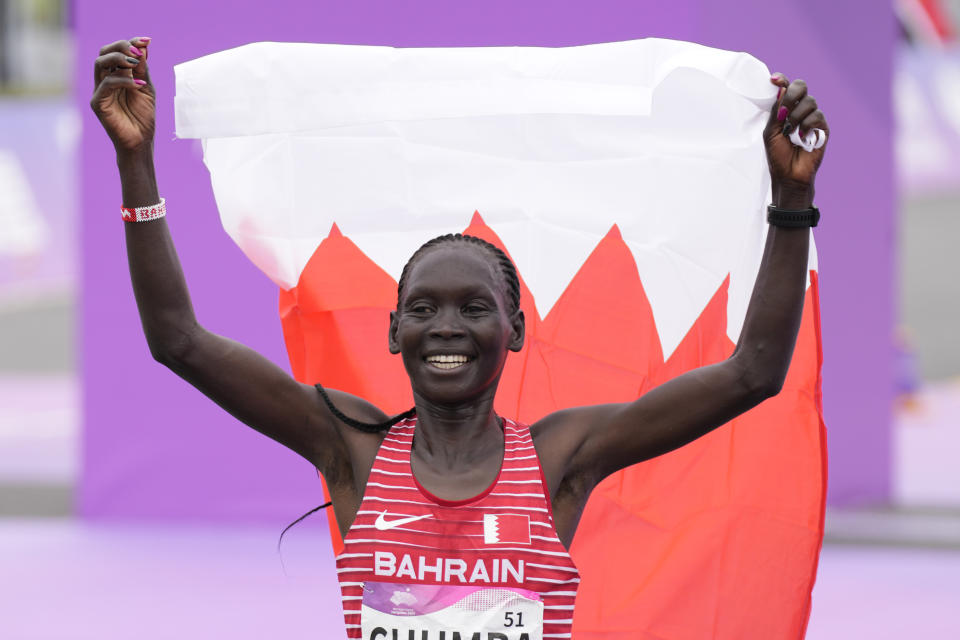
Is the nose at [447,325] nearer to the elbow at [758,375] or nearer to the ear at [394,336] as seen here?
the ear at [394,336]

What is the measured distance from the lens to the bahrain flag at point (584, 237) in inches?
92.6

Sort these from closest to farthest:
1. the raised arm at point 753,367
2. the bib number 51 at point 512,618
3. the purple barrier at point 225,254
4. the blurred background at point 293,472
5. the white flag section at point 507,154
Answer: the bib number 51 at point 512,618 → the raised arm at point 753,367 → the white flag section at point 507,154 → the blurred background at point 293,472 → the purple barrier at point 225,254

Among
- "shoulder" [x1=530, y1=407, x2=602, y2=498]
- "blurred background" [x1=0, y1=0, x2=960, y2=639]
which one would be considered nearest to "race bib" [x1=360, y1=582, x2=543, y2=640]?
"shoulder" [x1=530, y1=407, x2=602, y2=498]

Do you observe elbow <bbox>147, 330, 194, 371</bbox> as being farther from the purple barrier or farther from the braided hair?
the purple barrier

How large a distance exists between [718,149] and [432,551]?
1.01 m

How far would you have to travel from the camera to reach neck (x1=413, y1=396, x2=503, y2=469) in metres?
1.92

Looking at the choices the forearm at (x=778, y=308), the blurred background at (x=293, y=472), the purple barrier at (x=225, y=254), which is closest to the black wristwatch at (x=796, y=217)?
the forearm at (x=778, y=308)

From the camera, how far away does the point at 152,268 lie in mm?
1916

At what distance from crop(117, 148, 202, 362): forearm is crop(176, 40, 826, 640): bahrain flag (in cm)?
38

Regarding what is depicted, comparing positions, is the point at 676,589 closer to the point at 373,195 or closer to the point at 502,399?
the point at 502,399

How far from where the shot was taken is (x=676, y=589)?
8.02 ft

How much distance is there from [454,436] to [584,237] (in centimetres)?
78

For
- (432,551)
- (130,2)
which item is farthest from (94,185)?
(432,551)

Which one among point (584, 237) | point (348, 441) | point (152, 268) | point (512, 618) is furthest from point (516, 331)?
point (584, 237)
